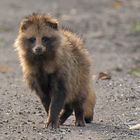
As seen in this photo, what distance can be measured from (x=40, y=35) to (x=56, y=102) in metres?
0.86

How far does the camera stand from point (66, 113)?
1082 centimetres

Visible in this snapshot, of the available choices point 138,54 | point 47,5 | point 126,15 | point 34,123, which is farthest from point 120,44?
point 34,123

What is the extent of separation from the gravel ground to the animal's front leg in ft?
0.43

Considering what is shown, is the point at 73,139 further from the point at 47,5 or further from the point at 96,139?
the point at 47,5

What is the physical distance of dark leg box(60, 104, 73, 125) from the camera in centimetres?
1074

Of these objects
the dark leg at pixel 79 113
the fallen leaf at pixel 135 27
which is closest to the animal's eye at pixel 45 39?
the dark leg at pixel 79 113

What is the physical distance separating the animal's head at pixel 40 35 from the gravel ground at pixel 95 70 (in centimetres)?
96

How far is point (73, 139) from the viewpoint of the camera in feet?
30.4

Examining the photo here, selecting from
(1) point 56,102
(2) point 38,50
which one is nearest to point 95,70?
(1) point 56,102

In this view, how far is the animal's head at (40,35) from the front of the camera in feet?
33.4

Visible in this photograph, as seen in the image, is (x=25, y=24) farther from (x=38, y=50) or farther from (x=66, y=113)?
(x=66, y=113)

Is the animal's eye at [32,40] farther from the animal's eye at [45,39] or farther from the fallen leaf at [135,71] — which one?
the fallen leaf at [135,71]

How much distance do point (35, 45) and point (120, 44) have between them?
10815 mm

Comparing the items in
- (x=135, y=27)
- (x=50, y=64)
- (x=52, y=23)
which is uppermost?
(x=52, y=23)
